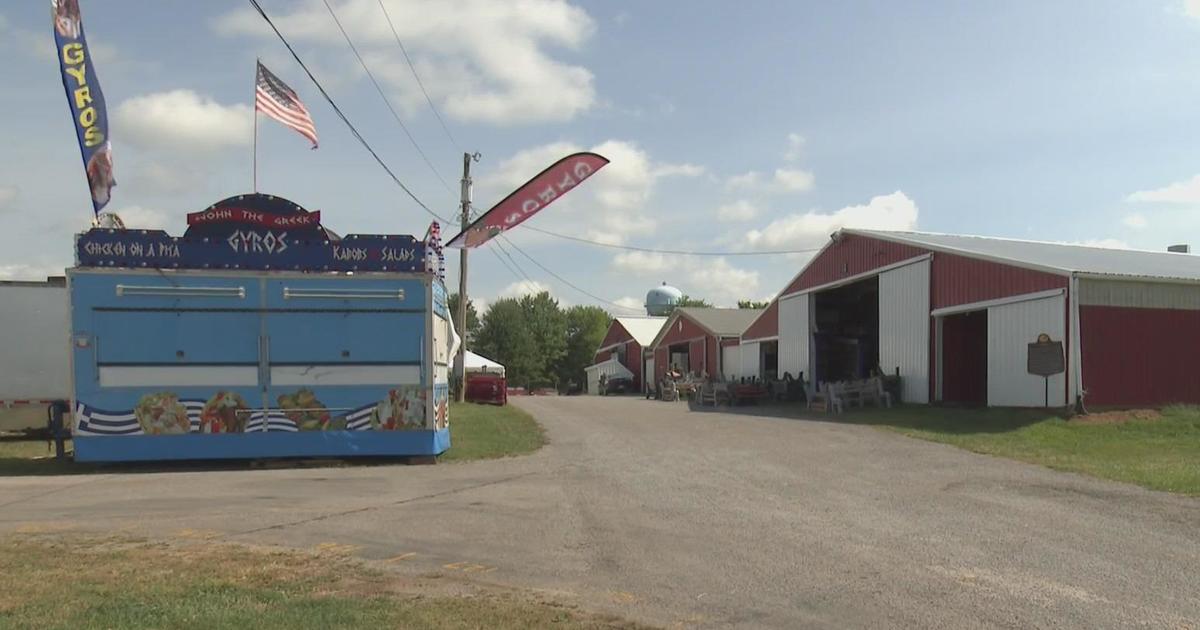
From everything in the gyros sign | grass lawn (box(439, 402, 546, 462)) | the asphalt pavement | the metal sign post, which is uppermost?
the gyros sign

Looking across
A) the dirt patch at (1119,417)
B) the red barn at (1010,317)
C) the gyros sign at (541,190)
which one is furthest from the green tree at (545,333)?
the dirt patch at (1119,417)

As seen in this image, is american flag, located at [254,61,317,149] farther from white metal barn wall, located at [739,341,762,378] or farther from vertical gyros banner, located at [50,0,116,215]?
white metal barn wall, located at [739,341,762,378]

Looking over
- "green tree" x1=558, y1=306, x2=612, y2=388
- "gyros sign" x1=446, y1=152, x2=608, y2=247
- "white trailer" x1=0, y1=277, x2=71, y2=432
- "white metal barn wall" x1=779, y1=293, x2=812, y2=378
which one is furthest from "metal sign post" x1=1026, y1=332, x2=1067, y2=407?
"green tree" x1=558, y1=306, x2=612, y2=388

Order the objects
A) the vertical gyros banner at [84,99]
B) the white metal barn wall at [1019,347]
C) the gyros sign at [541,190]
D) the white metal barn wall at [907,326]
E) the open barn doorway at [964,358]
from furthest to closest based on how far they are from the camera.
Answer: the white metal barn wall at [907,326]
the open barn doorway at [964,358]
the gyros sign at [541,190]
the white metal barn wall at [1019,347]
the vertical gyros banner at [84,99]

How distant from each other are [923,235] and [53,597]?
32468mm

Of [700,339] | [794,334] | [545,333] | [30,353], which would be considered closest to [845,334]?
[794,334]

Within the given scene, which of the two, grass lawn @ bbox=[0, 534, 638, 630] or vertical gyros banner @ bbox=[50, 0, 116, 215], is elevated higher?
vertical gyros banner @ bbox=[50, 0, 116, 215]

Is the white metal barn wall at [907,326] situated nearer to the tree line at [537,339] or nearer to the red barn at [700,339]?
the red barn at [700,339]

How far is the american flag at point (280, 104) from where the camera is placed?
17.5 metres

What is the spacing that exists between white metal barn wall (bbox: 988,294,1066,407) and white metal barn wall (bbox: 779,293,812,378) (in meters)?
12.6

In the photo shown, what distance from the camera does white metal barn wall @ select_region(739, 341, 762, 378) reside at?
43.7 meters

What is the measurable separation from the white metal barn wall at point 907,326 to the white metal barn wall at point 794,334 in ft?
19.4

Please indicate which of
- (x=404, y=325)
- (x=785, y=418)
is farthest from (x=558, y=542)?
(x=785, y=418)

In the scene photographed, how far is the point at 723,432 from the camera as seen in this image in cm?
2116
